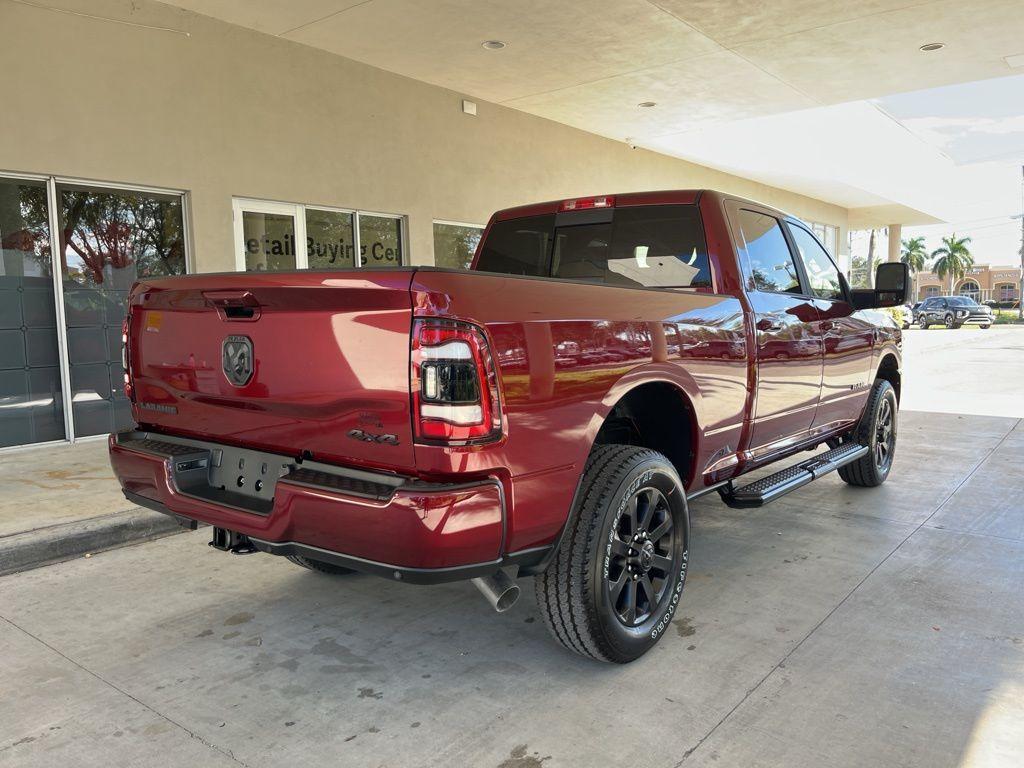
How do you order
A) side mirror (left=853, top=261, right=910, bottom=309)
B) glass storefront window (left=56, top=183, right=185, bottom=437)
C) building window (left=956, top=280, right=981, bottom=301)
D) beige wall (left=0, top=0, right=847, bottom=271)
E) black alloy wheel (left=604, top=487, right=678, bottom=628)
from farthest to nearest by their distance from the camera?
1. building window (left=956, top=280, right=981, bottom=301)
2. glass storefront window (left=56, top=183, right=185, bottom=437)
3. beige wall (left=0, top=0, right=847, bottom=271)
4. side mirror (left=853, top=261, right=910, bottom=309)
5. black alloy wheel (left=604, top=487, right=678, bottom=628)

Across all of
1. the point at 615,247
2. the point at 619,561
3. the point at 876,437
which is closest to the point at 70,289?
the point at 615,247

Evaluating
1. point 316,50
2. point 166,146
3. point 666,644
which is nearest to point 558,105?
point 316,50

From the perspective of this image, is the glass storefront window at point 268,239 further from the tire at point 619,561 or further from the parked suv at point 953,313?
the parked suv at point 953,313

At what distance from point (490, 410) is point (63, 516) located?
3.93 m

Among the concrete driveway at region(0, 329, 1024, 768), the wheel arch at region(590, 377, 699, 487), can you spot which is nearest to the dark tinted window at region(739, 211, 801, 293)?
the wheel arch at region(590, 377, 699, 487)

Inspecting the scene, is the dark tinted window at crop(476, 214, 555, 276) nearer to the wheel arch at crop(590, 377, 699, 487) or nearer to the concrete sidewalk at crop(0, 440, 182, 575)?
the wheel arch at crop(590, 377, 699, 487)

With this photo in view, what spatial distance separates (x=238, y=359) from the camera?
2.83m

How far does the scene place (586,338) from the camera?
9.16 ft

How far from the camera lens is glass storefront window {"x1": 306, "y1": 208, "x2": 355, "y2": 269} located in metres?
9.41

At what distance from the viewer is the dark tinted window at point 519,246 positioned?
4441 mm

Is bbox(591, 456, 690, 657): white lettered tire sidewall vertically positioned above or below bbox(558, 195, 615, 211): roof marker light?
below

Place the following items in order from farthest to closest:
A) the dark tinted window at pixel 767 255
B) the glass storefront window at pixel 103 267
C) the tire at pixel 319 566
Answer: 1. the glass storefront window at pixel 103 267
2. the dark tinted window at pixel 767 255
3. the tire at pixel 319 566

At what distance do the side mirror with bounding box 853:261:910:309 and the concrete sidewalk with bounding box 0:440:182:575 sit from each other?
5.02 m

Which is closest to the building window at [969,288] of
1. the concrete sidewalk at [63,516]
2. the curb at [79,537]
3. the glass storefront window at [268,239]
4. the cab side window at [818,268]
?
the glass storefront window at [268,239]
